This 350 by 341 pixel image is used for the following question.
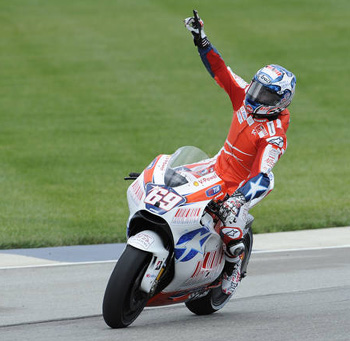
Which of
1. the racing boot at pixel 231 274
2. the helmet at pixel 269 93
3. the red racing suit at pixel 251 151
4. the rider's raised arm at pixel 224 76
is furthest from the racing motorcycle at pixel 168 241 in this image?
the rider's raised arm at pixel 224 76

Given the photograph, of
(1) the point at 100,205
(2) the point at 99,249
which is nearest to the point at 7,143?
(1) the point at 100,205

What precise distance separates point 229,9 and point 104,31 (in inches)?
195

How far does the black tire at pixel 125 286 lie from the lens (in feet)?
22.0

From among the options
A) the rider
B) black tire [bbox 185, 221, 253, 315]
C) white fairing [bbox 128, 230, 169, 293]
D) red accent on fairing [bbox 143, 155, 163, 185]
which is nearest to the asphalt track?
black tire [bbox 185, 221, 253, 315]

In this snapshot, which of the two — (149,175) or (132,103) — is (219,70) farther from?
(132,103)

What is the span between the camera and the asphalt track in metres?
7.04

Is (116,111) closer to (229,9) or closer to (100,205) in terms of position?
(100,205)

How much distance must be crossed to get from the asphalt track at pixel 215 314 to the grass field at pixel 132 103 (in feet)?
3.17

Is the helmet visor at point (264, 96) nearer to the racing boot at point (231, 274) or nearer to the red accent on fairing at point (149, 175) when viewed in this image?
the red accent on fairing at point (149, 175)

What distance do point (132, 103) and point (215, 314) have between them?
13.1 metres

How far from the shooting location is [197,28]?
324 inches

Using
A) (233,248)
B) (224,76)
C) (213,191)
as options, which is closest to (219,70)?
(224,76)

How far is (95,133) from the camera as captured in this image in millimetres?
18484

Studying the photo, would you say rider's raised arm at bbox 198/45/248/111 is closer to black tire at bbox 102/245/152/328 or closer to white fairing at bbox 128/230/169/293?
white fairing at bbox 128/230/169/293
